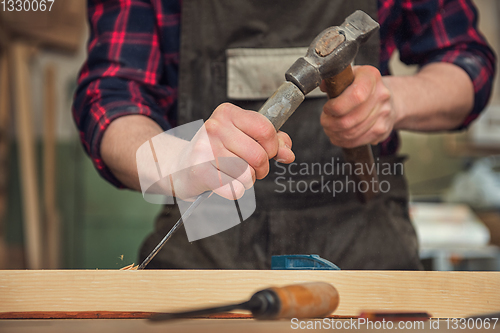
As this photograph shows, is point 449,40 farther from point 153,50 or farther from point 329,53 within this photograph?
point 153,50

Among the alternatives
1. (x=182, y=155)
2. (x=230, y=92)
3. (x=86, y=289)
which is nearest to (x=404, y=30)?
(x=230, y=92)

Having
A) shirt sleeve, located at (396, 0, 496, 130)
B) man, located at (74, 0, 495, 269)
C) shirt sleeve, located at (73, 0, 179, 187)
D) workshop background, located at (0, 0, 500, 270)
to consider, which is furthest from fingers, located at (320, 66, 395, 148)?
workshop background, located at (0, 0, 500, 270)

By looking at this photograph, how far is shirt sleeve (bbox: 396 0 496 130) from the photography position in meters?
0.59

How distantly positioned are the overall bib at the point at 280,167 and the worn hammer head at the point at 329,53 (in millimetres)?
77

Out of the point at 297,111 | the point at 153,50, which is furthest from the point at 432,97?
the point at 153,50

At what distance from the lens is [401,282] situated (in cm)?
38

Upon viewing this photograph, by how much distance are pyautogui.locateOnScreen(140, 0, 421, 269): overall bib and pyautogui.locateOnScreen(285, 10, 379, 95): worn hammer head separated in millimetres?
77

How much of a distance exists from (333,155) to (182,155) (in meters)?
0.21

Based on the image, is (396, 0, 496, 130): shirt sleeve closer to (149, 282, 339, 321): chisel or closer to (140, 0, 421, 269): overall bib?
(140, 0, 421, 269): overall bib

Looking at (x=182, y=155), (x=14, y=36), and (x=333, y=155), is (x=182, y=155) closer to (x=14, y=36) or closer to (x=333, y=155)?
(x=333, y=155)

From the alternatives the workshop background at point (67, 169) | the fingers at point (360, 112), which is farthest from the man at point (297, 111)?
the workshop background at point (67, 169)

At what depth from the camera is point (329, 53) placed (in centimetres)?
40

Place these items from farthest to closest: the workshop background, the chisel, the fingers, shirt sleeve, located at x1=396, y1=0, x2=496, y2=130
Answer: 1. the workshop background
2. shirt sleeve, located at x1=396, y1=0, x2=496, y2=130
3. the fingers
4. the chisel

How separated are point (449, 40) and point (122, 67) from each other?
0.50 m
